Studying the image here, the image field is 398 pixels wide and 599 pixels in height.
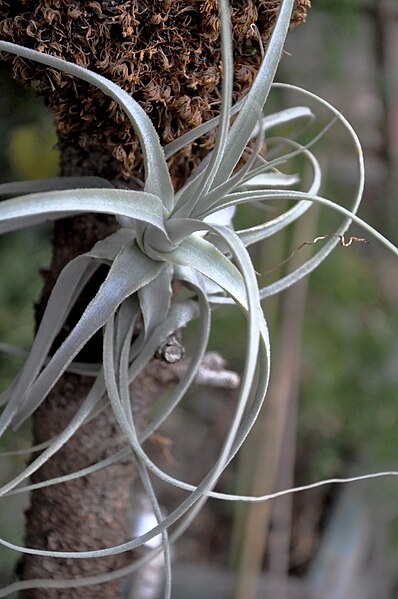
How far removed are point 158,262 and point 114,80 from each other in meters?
0.08

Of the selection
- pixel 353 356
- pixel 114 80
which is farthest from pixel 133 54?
pixel 353 356

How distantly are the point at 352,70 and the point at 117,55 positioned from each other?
0.76 m

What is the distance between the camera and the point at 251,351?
21 centimetres

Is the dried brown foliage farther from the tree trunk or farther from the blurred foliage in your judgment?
the blurred foliage

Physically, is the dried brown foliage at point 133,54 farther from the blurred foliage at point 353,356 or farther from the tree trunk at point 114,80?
the blurred foliage at point 353,356

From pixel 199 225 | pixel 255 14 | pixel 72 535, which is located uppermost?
pixel 255 14

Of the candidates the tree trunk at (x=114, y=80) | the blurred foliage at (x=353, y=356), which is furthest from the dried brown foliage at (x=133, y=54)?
the blurred foliage at (x=353, y=356)

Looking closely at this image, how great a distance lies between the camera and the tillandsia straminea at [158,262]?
0.25m

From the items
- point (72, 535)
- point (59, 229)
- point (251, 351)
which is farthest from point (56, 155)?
point (251, 351)

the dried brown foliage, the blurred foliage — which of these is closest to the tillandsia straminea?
the dried brown foliage

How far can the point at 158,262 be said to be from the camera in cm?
30

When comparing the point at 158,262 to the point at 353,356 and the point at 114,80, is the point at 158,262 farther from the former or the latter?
the point at 353,356

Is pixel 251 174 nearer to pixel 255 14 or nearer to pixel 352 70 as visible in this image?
pixel 255 14

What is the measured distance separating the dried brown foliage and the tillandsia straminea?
0.06 ft
